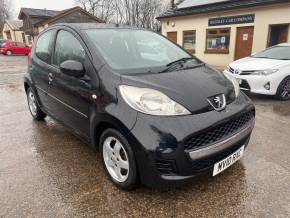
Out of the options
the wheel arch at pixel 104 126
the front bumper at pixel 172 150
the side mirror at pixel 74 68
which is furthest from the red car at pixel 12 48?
the front bumper at pixel 172 150

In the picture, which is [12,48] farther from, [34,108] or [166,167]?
[166,167]

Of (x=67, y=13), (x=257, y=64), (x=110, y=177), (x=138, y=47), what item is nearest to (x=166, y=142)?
(x=110, y=177)

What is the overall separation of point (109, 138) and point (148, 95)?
632 millimetres

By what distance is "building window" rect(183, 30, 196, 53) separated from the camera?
16.1 m

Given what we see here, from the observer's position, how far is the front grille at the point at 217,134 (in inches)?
86.8

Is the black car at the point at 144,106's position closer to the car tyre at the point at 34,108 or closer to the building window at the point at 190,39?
the car tyre at the point at 34,108

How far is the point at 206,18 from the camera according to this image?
48.8ft

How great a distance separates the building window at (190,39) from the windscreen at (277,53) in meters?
9.17

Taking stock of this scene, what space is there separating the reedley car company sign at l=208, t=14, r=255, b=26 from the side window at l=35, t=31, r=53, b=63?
11.3 m

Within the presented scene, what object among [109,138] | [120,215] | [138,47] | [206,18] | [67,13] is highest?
[67,13]

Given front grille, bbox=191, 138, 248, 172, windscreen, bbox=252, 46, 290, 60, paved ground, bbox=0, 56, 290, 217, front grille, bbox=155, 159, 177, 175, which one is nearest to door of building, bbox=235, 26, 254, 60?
windscreen, bbox=252, 46, 290, 60

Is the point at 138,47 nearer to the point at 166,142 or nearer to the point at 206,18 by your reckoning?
the point at 166,142

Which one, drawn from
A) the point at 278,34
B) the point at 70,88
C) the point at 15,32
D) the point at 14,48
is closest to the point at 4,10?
the point at 15,32

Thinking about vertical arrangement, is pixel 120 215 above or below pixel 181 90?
below
